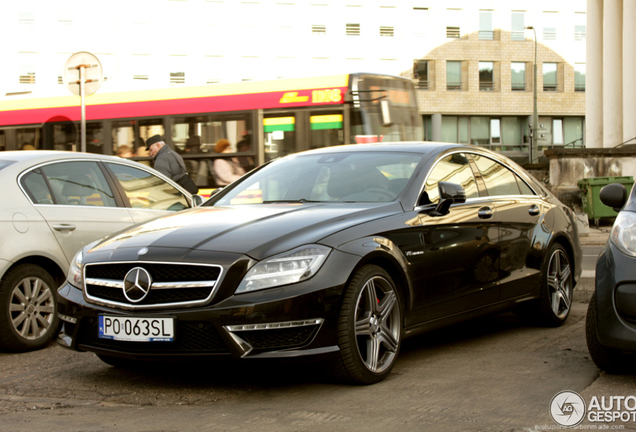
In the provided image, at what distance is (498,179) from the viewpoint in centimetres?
634

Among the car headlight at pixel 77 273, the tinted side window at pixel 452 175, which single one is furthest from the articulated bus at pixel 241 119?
the car headlight at pixel 77 273

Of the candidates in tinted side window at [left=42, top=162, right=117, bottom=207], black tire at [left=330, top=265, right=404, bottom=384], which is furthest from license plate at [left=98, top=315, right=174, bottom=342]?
tinted side window at [left=42, top=162, right=117, bottom=207]

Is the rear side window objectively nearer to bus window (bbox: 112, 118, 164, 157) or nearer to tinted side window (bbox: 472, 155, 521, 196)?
tinted side window (bbox: 472, 155, 521, 196)

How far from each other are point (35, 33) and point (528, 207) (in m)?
47.9

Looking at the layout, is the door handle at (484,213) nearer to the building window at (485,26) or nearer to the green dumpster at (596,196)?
the green dumpster at (596,196)

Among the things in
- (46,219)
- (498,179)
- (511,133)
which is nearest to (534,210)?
(498,179)

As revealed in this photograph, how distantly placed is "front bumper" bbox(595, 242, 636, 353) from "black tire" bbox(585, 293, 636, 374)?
0.12 metres

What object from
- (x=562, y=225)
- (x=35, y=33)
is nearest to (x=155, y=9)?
(x=35, y=33)

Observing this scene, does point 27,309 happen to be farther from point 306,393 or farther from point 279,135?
point 279,135

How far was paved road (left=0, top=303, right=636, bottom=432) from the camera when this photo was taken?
12.8 feet

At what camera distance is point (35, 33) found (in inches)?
1939

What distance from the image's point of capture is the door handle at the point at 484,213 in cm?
580

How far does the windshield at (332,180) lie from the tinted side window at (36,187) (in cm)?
137

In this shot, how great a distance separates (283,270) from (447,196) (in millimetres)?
1425
